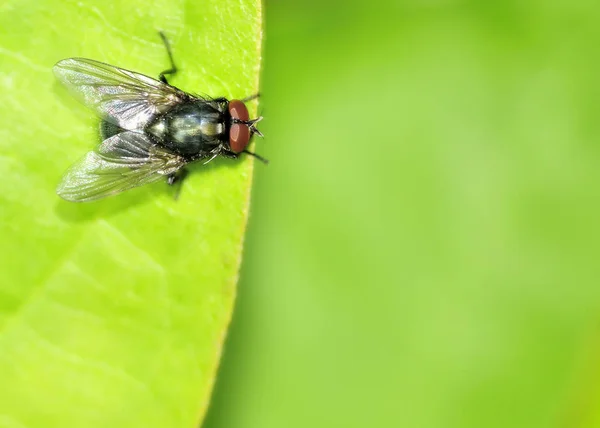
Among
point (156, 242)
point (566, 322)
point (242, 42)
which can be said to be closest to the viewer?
point (242, 42)

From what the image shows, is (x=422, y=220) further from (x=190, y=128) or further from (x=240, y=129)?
(x=190, y=128)

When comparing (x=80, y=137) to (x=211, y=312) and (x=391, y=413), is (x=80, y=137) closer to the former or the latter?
(x=211, y=312)

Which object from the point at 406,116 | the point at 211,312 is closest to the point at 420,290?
the point at 406,116

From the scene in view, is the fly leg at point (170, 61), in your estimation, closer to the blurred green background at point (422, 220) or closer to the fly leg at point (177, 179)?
the fly leg at point (177, 179)

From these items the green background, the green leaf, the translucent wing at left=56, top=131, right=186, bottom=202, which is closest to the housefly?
the translucent wing at left=56, top=131, right=186, bottom=202

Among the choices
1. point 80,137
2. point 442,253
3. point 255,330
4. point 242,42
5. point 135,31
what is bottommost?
point 255,330
